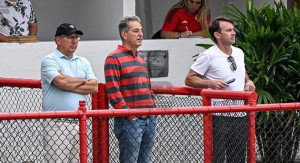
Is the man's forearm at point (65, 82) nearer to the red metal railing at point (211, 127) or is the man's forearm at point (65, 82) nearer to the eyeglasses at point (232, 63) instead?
the red metal railing at point (211, 127)

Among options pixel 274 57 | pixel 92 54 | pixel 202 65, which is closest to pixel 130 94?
pixel 202 65

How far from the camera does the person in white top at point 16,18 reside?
1041 cm

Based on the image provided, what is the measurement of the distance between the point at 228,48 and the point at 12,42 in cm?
267

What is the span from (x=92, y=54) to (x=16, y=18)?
3.21 ft

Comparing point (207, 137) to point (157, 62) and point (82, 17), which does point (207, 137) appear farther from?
point (82, 17)

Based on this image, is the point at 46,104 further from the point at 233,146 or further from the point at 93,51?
the point at 93,51

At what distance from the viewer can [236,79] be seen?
8281 millimetres

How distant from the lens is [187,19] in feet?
37.7

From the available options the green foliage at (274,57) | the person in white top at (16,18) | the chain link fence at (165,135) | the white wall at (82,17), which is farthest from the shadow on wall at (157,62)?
the chain link fence at (165,135)

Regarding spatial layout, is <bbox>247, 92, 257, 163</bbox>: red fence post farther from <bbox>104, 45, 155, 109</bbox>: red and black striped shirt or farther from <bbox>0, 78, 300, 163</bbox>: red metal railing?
<bbox>104, 45, 155, 109</bbox>: red and black striped shirt

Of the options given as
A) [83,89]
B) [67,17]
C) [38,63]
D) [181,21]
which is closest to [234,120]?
[83,89]

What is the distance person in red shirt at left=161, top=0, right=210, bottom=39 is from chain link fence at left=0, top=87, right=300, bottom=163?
7.67 feet

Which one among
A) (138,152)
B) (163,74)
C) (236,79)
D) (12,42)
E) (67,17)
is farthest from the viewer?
(67,17)

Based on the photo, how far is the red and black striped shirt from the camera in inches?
305
